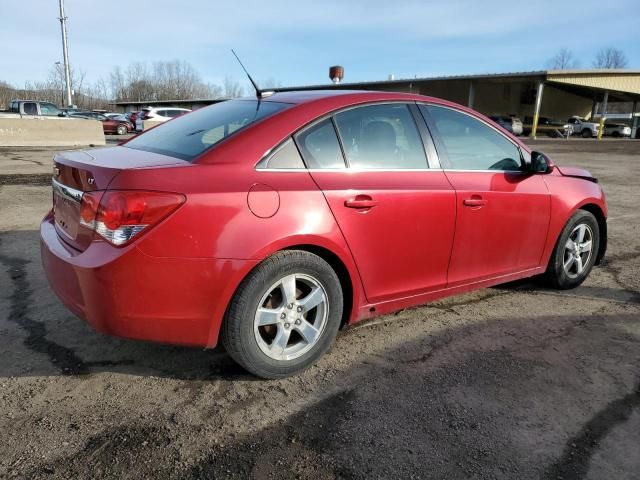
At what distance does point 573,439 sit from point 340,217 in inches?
62.4

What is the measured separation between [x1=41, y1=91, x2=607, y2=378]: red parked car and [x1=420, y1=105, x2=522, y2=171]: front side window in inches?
0.5

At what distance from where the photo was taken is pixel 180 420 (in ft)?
8.05

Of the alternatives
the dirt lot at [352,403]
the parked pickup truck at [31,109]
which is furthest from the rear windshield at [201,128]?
the parked pickup truck at [31,109]

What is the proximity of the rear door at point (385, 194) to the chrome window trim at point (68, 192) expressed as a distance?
1192 millimetres

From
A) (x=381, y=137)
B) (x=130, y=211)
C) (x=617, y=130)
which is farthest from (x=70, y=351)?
(x=617, y=130)

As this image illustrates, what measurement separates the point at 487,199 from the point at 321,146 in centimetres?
133

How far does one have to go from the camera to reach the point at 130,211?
2.35 meters

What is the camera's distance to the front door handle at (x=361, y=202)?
288 cm

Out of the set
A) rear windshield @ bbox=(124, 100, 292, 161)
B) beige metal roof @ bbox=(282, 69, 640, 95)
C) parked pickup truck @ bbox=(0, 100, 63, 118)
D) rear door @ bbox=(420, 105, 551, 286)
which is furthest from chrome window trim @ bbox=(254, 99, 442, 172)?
beige metal roof @ bbox=(282, 69, 640, 95)

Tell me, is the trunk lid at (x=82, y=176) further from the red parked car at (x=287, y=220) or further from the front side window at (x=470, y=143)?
the front side window at (x=470, y=143)

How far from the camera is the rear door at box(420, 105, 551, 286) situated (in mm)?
3467

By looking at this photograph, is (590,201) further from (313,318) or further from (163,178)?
(163,178)

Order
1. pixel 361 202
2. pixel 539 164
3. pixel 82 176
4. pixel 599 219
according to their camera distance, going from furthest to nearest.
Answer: pixel 599 219 → pixel 539 164 → pixel 361 202 → pixel 82 176

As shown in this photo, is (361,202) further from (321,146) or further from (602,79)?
(602,79)
